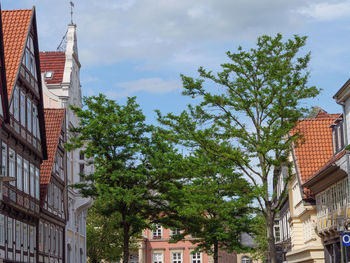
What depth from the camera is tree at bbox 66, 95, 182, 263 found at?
43.3m

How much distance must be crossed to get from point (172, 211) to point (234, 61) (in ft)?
51.8

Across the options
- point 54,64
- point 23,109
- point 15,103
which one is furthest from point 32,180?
point 54,64

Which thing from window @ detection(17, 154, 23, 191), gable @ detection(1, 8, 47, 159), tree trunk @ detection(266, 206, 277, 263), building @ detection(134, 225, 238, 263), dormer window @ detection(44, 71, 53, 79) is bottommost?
tree trunk @ detection(266, 206, 277, 263)

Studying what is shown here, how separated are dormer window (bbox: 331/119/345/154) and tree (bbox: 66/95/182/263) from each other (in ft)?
34.6

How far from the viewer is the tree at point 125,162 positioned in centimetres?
4331

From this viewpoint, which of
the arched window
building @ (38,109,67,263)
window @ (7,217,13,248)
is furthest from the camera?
the arched window

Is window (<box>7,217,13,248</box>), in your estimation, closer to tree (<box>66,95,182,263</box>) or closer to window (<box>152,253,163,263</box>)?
tree (<box>66,95,182,263</box>)

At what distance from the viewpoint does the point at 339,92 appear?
31.5 metres

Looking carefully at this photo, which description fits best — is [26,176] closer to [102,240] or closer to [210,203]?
[210,203]

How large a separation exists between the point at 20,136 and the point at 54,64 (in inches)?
892

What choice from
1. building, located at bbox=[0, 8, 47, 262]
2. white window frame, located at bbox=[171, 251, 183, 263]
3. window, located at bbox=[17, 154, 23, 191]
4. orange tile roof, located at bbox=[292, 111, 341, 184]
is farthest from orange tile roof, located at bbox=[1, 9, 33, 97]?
white window frame, located at bbox=[171, 251, 183, 263]

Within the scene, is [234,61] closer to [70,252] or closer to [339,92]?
[339,92]

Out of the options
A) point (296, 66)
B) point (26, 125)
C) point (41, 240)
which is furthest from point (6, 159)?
point (296, 66)

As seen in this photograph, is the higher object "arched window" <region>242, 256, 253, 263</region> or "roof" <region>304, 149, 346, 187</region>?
"roof" <region>304, 149, 346, 187</region>
